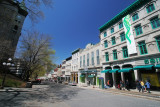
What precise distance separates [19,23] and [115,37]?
3500 centimetres

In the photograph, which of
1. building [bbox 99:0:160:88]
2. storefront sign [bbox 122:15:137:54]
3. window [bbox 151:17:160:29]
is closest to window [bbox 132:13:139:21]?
building [bbox 99:0:160:88]

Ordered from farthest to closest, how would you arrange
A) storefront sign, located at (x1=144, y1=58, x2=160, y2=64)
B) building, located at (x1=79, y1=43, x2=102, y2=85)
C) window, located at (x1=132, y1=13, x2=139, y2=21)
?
building, located at (x1=79, y1=43, x2=102, y2=85) → window, located at (x1=132, y1=13, x2=139, y2=21) → storefront sign, located at (x1=144, y1=58, x2=160, y2=64)

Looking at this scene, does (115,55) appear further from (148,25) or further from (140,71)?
(148,25)

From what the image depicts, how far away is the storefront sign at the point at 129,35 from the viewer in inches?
613

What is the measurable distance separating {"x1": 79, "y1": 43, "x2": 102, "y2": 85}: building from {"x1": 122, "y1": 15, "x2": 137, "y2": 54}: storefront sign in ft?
31.5

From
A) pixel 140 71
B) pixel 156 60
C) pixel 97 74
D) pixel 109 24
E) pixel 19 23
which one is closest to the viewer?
pixel 156 60

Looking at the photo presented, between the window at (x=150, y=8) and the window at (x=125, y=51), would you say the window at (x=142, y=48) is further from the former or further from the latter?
the window at (x=150, y=8)

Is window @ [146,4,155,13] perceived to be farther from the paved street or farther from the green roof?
the paved street

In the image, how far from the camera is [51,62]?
24.5 meters

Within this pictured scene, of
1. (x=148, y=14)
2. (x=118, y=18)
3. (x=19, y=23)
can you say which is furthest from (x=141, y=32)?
(x=19, y=23)

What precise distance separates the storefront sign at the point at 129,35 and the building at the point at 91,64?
9594 millimetres

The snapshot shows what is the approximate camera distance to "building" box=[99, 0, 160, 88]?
13086 mm

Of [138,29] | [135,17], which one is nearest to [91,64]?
[138,29]

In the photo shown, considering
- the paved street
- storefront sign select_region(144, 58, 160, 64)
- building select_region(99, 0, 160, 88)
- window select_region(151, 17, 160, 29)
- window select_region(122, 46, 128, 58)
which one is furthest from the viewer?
window select_region(122, 46, 128, 58)
